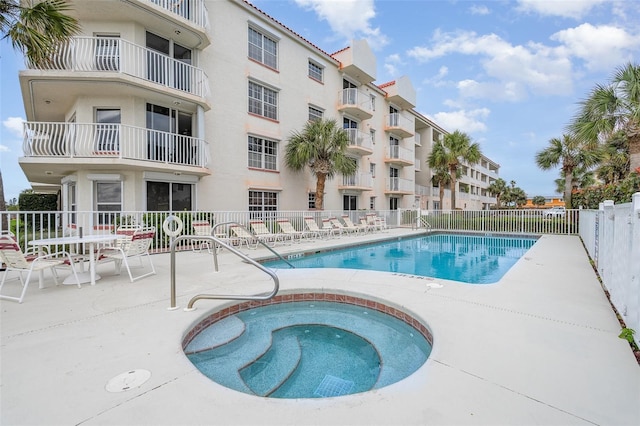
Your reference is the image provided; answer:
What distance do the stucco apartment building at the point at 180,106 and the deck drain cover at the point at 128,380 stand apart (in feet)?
30.4

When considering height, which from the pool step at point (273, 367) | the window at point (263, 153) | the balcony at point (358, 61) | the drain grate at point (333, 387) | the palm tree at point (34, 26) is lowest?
the drain grate at point (333, 387)

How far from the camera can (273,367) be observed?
128 inches

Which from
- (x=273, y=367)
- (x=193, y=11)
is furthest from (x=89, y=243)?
(x=193, y=11)

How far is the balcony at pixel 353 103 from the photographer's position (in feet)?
65.2

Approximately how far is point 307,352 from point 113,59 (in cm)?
1188

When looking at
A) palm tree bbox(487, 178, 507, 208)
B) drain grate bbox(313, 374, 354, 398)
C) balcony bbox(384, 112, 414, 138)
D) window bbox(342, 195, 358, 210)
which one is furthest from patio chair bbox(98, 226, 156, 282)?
palm tree bbox(487, 178, 507, 208)

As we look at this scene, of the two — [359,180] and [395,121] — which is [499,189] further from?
[359,180]

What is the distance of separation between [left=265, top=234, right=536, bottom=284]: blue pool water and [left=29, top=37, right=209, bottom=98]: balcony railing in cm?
841

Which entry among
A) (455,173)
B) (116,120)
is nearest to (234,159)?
(116,120)

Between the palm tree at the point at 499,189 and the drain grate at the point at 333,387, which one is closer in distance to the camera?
the drain grate at the point at 333,387

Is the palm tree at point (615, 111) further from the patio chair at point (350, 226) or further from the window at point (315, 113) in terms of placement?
the window at point (315, 113)

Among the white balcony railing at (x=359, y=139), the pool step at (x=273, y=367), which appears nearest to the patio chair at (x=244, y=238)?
the pool step at (x=273, y=367)

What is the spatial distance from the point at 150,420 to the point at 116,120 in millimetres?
12195

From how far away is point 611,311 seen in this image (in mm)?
3916
